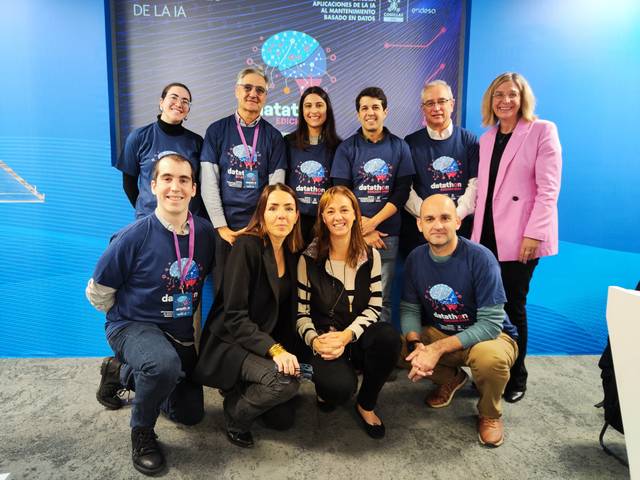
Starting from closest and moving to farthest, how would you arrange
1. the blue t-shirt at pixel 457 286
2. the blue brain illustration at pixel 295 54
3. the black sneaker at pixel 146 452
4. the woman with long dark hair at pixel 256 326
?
the black sneaker at pixel 146 452 → the woman with long dark hair at pixel 256 326 → the blue t-shirt at pixel 457 286 → the blue brain illustration at pixel 295 54

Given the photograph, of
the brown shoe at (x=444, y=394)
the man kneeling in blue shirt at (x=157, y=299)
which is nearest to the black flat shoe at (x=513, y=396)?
the brown shoe at (x=444, y=394)

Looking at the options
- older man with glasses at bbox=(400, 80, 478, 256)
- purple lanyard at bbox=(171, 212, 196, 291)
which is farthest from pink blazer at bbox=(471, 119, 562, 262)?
purple lanyard at bbox=(171, 212, 196, 291)

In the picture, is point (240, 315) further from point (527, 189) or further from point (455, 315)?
point (527, 189)

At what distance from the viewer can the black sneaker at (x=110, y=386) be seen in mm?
2242

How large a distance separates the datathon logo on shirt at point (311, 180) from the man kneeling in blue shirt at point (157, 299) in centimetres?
66

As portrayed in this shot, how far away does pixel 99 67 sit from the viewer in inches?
109

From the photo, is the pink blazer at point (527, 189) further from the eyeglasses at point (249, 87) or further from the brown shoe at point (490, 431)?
the eyeglasses at point (249, 87)

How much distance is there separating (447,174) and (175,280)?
1.62 meters

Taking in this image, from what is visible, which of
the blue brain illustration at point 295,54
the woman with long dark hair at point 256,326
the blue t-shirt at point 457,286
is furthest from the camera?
the blue brain illustration at point 295,54

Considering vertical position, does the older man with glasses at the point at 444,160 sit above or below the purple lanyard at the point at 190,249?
above

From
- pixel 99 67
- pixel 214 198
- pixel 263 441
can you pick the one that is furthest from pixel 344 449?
pixel 99 67

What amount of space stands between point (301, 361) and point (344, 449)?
0.46 meters

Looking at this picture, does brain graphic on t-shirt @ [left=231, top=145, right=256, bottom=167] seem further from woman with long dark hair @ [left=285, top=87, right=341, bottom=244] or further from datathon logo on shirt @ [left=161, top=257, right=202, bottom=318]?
datathon logo on shirt @ [left=161, top=257, right=202, bottom=318]

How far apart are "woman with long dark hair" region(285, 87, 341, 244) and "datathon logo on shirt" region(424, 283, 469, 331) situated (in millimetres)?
738
